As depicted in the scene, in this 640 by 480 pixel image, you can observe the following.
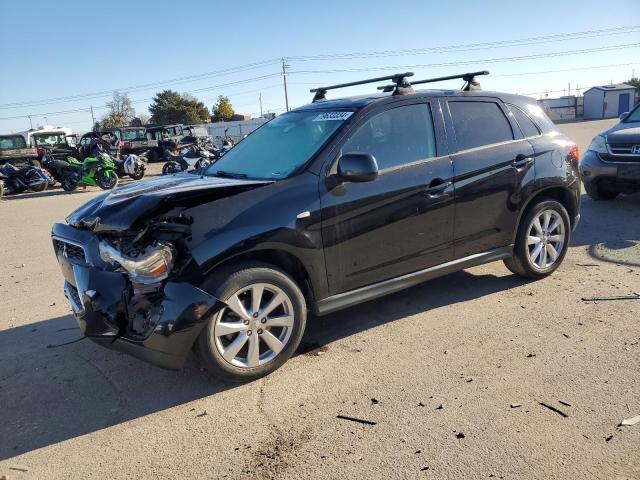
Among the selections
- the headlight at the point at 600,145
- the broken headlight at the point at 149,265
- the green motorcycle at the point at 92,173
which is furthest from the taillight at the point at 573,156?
the green motorcycle at the point at 92,173

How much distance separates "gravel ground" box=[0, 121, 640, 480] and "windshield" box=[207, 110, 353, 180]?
1381 millimetres

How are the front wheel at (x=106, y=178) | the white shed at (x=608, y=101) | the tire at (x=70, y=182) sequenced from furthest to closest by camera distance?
the white shed at (x=608, y=101) → the tire at (x=70, y=182) → the front wheel at (x=106, y=178)

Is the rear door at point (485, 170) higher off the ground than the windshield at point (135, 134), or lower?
lower

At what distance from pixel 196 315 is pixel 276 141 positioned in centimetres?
189

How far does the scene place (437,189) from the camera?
13.8 feet

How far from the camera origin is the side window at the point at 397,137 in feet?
13.0

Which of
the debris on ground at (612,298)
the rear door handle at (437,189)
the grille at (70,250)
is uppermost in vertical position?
the rear door handle at (437,189)

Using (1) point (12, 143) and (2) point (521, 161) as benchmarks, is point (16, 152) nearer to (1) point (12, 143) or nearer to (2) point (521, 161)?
(1) point (12, 143)

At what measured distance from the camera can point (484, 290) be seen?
4977mm

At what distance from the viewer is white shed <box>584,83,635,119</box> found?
55888 millimetres

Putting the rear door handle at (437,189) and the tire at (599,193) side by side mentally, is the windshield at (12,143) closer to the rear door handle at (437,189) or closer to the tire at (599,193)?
the tire at (599,193)

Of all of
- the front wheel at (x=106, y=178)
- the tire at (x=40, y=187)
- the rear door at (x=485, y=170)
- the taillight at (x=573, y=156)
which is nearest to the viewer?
the rear door at (x=485, y=170)

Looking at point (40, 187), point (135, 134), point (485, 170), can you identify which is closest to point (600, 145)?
point (485, 170)

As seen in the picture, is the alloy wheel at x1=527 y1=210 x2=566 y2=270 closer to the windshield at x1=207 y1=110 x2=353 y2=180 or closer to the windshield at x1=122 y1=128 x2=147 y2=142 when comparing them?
the windshield at x1=207 y1=110 x2=353 y2=180
